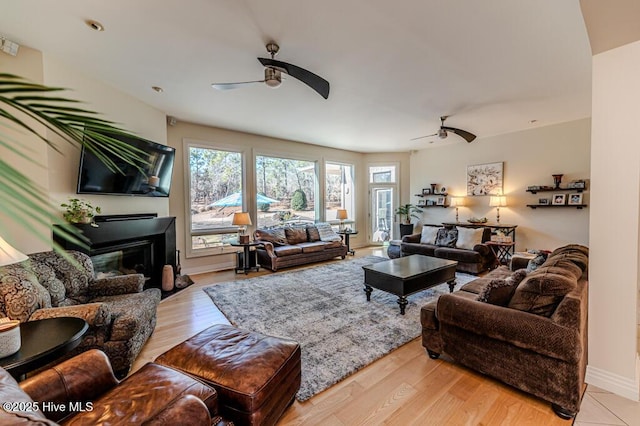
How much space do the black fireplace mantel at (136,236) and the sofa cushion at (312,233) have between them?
2710mm

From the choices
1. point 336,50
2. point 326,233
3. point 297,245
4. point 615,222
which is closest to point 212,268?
point 297,245

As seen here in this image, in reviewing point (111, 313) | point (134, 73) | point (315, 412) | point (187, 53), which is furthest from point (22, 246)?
point (315, 412)

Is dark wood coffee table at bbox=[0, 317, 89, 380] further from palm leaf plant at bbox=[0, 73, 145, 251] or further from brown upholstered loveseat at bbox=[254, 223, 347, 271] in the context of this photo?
brown upholstered loveseat at bbox=[254, 223, 347, 271]

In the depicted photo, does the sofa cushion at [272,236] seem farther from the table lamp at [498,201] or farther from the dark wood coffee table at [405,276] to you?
the table lamp at [498,201]

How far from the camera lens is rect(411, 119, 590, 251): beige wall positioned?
5109 millimetres

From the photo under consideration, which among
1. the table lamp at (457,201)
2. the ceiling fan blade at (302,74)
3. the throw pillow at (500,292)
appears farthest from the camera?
the table lamp at (457,201)

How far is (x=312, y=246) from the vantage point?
583 cm

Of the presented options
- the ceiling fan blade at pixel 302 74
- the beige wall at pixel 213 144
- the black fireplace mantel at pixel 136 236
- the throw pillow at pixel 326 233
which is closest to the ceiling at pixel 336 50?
the ceiling fan blade at pixel 302 74

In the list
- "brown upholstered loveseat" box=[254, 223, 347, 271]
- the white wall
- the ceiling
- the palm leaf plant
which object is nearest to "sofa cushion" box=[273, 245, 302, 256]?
"brown upholstered loveseat" box=[254, 223, 347, 271]

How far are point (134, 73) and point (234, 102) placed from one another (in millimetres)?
1208

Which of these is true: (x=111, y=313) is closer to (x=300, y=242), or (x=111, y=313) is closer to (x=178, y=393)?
(x=178, y=393)

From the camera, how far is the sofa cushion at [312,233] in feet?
20.7

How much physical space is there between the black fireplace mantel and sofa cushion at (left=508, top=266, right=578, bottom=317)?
11.9 ft

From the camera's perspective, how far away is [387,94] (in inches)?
151
